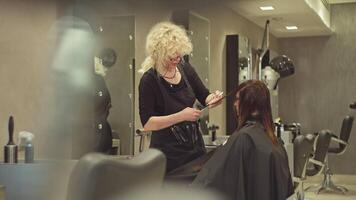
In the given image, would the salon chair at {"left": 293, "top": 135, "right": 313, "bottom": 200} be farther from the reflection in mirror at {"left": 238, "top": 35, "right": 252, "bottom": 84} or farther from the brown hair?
the brown hair

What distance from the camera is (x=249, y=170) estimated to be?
2242mm

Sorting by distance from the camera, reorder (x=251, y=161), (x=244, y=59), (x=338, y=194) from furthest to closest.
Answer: (x=338, y=194) < (x=244, y=59) < (x=251, y=161)

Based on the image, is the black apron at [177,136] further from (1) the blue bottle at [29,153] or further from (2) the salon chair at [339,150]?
(2) the salon chair at [339,150]

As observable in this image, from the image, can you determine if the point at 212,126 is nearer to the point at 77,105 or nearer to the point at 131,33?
the point at 131,33

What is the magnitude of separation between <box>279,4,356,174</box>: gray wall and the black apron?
211 inches

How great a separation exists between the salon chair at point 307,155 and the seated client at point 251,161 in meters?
2.21

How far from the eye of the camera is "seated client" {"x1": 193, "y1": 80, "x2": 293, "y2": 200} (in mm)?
2203

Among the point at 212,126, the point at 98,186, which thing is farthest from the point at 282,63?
the point at 98,186

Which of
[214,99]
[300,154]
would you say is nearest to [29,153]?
[214,99]

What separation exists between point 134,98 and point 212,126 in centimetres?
125

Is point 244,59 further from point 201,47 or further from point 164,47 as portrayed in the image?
point 164,47

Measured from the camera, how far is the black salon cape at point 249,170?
2201 millimetres

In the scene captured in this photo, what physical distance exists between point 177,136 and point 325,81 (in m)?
5.52

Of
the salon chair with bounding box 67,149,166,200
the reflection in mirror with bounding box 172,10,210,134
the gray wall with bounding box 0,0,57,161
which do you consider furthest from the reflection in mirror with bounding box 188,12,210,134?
the salon chair with bounding box 67,149,166,200
